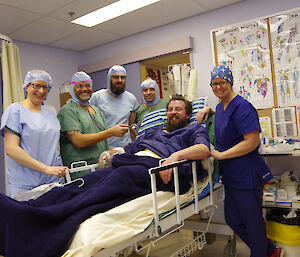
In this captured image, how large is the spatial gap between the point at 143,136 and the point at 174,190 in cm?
75

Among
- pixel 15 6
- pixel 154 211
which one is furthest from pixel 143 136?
pixel 15 6

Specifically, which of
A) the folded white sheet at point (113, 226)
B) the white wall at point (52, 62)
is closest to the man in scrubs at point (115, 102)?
the folded white sheet at point (113, 226)

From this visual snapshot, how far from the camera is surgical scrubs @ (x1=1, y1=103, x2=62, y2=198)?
1.88 metres

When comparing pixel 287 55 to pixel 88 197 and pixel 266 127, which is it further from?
pixel 88 197

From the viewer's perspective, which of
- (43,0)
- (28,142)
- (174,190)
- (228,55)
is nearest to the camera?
(174,190)

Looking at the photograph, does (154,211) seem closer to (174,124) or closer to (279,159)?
(174,124)

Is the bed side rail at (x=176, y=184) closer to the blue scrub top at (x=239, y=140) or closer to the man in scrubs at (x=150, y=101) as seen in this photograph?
the blue scrub top at (x=239, y=140)

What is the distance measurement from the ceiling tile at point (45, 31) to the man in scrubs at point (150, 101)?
4.12 feet

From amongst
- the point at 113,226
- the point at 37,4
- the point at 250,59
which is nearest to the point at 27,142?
the point at 113,226

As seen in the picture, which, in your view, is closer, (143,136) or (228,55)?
(143,136)

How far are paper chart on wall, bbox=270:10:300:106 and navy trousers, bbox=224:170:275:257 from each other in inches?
47.6

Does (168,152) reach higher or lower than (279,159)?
higher

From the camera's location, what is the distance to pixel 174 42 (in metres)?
3.44

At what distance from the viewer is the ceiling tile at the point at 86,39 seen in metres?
3.69
